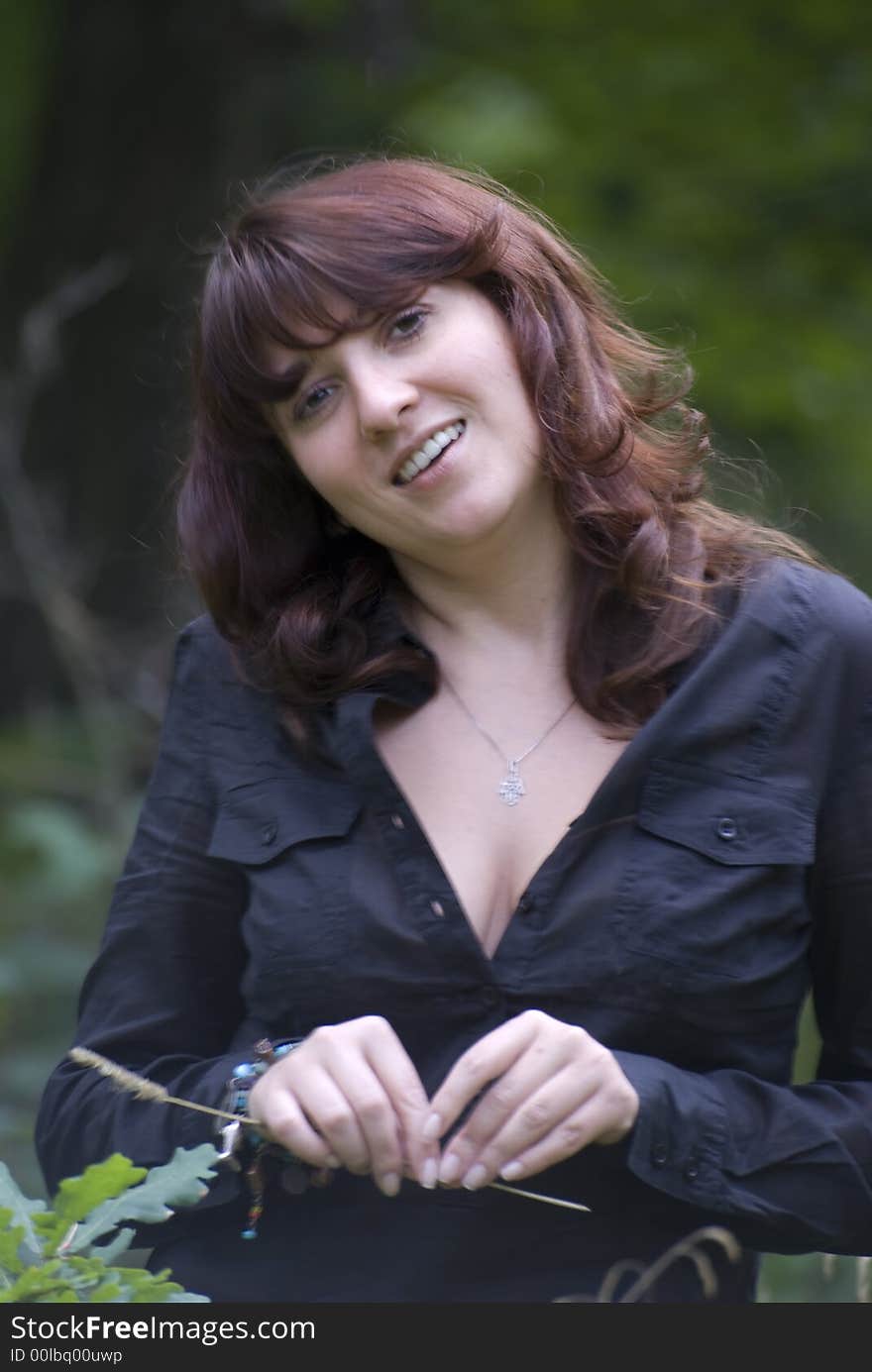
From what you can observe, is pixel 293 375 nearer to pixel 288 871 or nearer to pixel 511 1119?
pixel 288 871

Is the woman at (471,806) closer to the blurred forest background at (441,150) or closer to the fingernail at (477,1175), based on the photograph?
the fingernail at (477,1175)

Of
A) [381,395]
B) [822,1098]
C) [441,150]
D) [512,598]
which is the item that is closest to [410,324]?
[381,395]

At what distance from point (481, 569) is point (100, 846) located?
2.03 meters

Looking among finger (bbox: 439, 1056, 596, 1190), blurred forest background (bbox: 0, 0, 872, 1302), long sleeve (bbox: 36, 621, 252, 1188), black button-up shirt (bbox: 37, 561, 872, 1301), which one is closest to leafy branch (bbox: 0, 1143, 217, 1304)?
finger (bbox: 439, 1056, 596, 1190)

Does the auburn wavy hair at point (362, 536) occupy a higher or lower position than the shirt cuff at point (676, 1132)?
higher

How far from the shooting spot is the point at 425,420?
214 cm

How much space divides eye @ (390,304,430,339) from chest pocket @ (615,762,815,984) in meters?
Answer: 0.62

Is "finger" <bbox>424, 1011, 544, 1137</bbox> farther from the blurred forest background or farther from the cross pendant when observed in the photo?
the blurred forest background

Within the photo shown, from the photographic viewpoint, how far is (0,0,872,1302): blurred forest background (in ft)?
18.7

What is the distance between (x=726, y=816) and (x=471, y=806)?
33cm

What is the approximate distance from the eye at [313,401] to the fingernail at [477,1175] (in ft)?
3.19

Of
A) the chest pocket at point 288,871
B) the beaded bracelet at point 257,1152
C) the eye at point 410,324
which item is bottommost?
the beaded bracelet at point 257,1152

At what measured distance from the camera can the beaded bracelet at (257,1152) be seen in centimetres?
202

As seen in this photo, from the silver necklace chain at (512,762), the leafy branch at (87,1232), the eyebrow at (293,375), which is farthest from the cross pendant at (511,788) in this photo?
the leafy branch at (87,1232)
